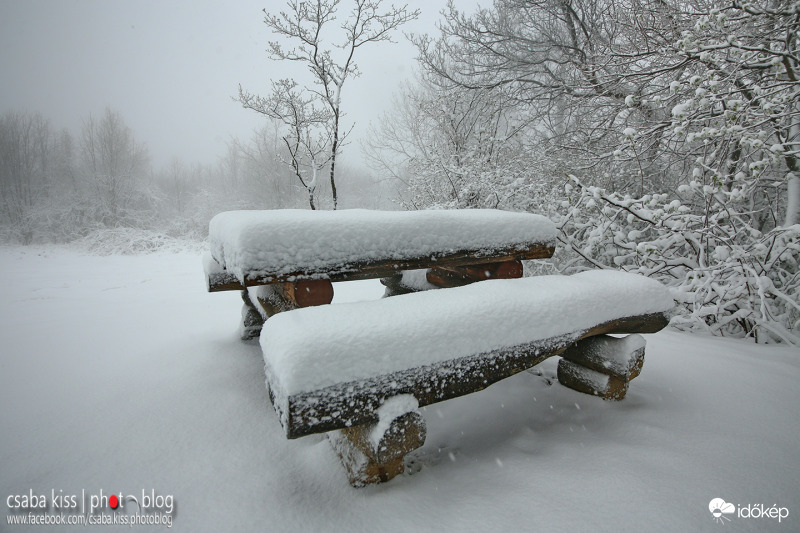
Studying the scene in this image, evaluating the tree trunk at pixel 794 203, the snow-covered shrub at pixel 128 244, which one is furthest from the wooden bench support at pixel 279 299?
the snow-covered shrub at pixel 128 244

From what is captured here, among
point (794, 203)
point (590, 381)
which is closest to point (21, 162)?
point (590, 381)

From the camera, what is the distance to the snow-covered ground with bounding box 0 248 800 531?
115 centimetres

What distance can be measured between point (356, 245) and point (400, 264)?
25cm

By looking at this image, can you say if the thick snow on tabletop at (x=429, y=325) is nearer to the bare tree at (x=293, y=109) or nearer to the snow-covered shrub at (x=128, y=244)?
the bare tree at (x=293, y=109)

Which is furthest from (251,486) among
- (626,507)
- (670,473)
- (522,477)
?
(670,473)

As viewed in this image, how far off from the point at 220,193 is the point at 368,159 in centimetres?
1860

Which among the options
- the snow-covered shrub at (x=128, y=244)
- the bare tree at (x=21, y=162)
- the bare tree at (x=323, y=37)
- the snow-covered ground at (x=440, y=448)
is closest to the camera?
the snow-covered ground at (x=440, y=448)

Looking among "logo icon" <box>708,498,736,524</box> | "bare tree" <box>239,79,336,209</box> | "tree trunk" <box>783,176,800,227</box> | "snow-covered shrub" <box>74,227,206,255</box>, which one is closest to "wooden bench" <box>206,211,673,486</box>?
"logo icon" <box>708,498,736,524</box>

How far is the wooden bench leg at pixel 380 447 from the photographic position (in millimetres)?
1166

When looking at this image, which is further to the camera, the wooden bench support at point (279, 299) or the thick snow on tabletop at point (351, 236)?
the wooden bench support at point (279, 299)

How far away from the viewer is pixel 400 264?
1711mm

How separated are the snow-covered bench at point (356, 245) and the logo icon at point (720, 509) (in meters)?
1.23

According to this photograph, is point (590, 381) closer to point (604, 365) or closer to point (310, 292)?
point (604, 365)

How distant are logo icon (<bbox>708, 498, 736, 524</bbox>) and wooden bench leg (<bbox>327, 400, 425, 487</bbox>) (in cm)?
93
